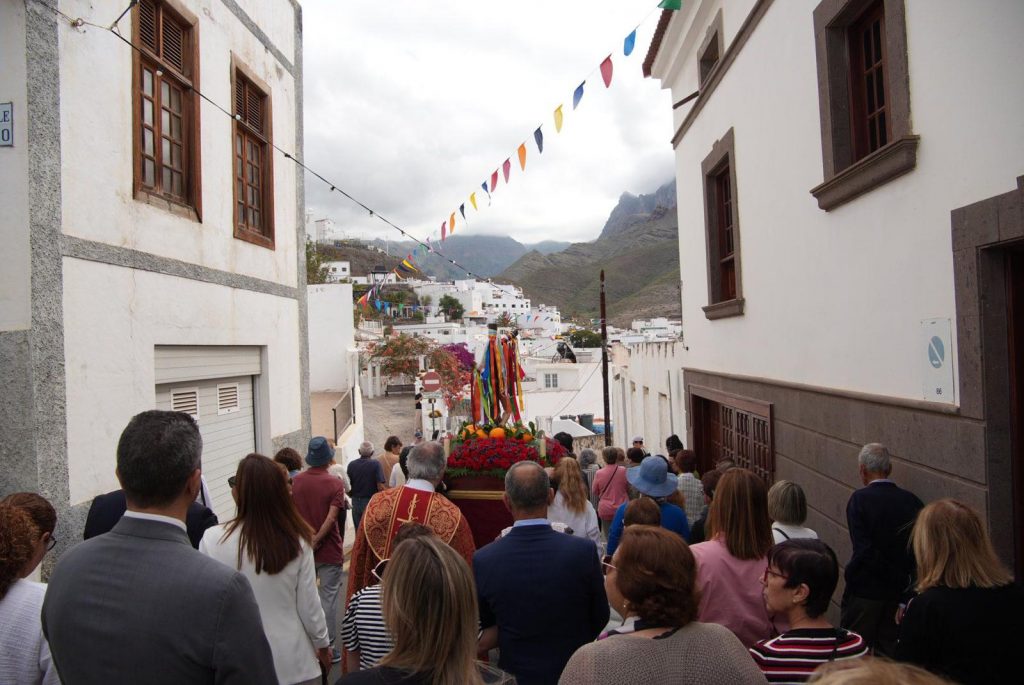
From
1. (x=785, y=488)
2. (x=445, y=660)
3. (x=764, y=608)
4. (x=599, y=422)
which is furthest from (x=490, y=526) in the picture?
(x=599, y=422)

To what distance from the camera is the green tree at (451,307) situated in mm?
108387

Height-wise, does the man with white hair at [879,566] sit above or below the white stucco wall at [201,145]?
below

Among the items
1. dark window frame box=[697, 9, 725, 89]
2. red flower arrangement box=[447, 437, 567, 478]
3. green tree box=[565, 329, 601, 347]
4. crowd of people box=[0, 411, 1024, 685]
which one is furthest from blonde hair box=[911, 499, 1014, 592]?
green tree box=[565, 329, 601, 347]

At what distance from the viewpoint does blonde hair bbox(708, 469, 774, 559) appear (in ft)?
11.1

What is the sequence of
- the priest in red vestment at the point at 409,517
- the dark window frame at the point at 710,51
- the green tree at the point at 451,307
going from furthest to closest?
the green tree at the point at 451,307
the dark window frame at the point at 710,51
the priest in red vestment at the point at 409,517

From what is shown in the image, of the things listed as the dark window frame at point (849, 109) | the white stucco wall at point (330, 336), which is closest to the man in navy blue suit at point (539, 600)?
the dark window frame at point (849, 109)

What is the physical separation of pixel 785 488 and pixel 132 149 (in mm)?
6190

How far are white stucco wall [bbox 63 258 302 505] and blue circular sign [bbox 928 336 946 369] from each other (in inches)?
239

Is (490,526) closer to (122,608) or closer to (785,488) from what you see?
(785,488)

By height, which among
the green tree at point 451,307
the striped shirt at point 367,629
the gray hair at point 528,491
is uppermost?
the green tree at point 451,307

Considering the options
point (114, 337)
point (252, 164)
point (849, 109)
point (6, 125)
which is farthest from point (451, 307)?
point (849, 109)

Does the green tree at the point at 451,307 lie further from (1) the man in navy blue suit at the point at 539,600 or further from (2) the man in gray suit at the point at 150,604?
(2) the man in gray suit at the point at 150,604

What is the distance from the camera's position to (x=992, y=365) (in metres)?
3.84

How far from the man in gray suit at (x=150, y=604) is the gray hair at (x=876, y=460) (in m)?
3.81
